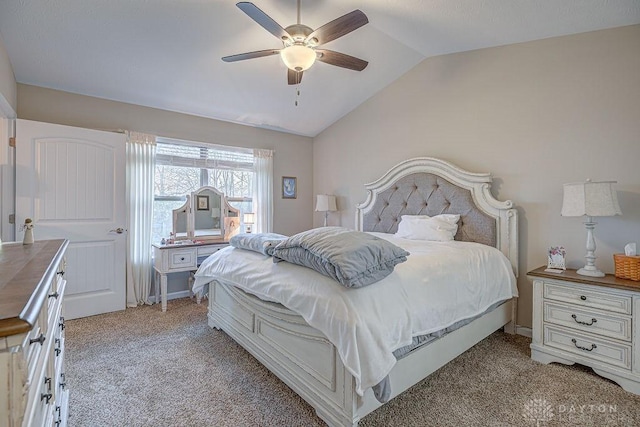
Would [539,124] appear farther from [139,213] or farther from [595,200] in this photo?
[139,213]

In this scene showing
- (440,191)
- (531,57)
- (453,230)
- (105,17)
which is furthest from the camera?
(440,191)

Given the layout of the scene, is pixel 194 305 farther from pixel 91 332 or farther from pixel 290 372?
pixel 290 372

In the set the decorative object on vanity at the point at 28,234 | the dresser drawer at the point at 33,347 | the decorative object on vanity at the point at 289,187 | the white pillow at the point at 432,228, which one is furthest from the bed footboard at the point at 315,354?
the decorative object on vanity at the point at 289,187

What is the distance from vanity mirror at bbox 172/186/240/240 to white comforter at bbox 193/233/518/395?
1281 mm

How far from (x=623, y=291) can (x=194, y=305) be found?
3929 millimetres

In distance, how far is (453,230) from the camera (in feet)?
10.1

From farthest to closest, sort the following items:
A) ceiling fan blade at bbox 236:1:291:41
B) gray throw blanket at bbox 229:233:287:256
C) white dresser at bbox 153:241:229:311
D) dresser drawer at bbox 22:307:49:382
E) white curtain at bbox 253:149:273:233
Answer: white curtain at bbox 253:149:273:233
white dresser at bbox 153:241:229:311
gray throw blanket at bbox 229:233:287:256
ceiling fan blade at bbox 236:1:291:41
dresser drawer at bbox 22:307:49:382

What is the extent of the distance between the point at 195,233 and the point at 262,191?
47.0 inches

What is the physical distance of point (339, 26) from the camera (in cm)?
203

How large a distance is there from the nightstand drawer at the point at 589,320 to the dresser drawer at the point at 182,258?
3468 mm

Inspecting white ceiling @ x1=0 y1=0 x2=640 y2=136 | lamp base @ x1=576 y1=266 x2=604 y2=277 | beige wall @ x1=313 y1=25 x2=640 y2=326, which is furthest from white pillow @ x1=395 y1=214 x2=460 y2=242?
white ceiling @ x1=0 y1=0 x2=640 y2=136

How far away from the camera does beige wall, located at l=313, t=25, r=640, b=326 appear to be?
2408mm

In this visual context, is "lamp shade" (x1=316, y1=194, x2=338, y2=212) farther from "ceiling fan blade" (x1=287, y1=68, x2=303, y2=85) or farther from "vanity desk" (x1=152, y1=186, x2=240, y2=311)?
"ceiling fan blade" (x1=287, y1=68, x2=303, y2=85)

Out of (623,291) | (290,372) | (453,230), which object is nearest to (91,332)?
(290,372)
